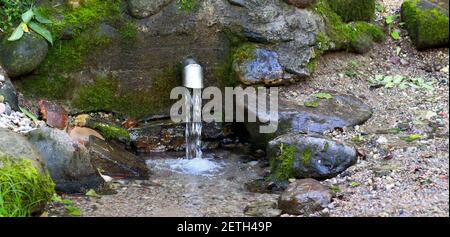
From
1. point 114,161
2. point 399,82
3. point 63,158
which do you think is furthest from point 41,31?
point 399,82

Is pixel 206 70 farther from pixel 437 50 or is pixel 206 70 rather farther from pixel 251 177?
pixel 437 50

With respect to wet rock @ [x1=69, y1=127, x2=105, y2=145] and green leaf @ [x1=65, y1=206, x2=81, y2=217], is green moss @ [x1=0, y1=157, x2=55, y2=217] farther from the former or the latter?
wet rock @ [x1=69, y1=127, x2=105, y2=145]

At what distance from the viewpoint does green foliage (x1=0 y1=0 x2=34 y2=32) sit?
7.00 metres

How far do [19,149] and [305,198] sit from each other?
226 centimetres

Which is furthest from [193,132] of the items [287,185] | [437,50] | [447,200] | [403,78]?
[447,200]

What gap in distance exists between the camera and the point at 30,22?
704 centimetres

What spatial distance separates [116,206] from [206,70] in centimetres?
255

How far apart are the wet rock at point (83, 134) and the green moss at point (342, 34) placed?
8.95ft

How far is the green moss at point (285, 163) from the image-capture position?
602 cm

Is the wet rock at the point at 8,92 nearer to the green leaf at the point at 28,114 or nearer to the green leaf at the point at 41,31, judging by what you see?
the green leaf at the point at 28,114

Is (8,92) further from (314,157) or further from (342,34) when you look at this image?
(342,34)

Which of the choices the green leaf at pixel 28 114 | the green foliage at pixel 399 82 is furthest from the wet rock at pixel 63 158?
the green foliage at pixel 399 82

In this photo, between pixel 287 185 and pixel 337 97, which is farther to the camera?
pixel 337 97

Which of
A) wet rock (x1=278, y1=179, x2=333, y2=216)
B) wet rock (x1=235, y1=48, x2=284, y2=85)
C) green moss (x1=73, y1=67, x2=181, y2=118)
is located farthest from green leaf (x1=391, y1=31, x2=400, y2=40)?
wet rock (x1=278, y1=179, x2=333, y2=216)
